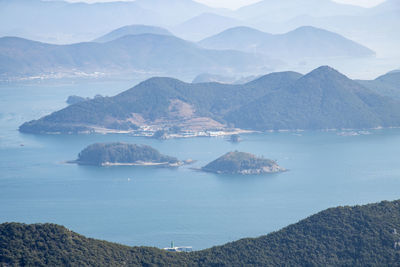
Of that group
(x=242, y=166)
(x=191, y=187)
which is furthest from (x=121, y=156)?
(x=191, y=187)

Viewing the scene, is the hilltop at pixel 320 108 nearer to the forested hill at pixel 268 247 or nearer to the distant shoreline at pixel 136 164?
the distant shoreline at pixel 136 164

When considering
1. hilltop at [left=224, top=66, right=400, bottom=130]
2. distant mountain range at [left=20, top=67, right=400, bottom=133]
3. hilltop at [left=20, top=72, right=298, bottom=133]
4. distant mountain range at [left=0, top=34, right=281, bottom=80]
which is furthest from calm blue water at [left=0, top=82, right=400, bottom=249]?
distant mountain range at [left=0, top=34, right=281, bottom=80]

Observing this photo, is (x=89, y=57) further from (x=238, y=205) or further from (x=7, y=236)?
(x=7, y=236)

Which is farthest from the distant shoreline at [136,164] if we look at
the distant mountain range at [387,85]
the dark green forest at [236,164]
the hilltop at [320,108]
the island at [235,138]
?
the distant mountain range at [387,85]

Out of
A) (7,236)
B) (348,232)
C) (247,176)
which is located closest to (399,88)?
(247,176)

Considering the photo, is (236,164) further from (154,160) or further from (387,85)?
(387,85)

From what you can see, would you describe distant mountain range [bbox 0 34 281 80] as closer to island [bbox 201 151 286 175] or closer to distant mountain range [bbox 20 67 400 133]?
distant mountain range [bbox 20 67 400 133]
